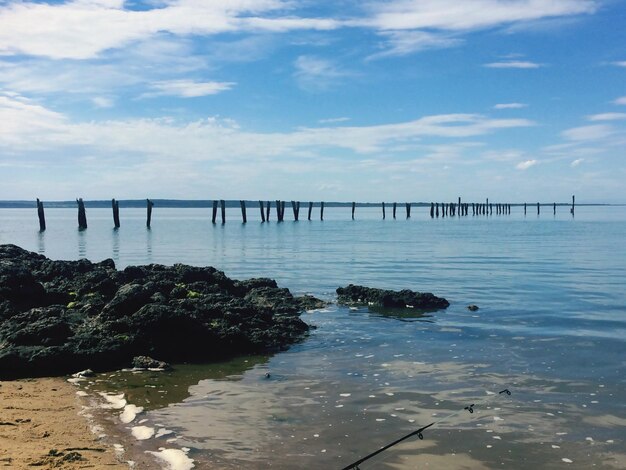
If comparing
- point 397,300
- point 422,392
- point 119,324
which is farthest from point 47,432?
point 397,300

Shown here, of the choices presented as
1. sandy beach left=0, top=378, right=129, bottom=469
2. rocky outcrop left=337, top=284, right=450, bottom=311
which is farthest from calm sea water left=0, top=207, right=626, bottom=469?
rocky outcrop left=337, top=284, right=450, bottom=311

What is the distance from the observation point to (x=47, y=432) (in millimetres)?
6996

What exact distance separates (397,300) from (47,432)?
1140 centimetres

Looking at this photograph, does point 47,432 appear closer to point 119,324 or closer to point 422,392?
point 119,324

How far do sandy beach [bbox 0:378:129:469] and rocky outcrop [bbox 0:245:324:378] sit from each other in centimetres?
124

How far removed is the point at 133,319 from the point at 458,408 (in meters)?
6.28

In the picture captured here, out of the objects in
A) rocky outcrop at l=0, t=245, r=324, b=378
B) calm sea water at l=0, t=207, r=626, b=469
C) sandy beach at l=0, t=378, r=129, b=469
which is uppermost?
rocky outcrop at l=0, t=245, r=324, b=378

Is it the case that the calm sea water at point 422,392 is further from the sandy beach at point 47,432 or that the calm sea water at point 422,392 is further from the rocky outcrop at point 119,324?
the rocky outcrop at point 119,324

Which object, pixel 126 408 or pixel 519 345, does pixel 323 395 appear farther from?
pixel 519 345

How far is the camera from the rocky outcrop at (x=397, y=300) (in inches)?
664

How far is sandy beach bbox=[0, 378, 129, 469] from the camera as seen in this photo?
242 inches

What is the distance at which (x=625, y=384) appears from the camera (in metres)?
9.40

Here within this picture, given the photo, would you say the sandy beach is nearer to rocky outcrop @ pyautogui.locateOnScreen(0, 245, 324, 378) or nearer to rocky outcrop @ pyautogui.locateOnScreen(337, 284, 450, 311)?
rocky outcrop @ pyautogui.locateOnScreen(0, 245, 324, 378)

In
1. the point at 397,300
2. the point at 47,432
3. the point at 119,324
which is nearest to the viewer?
the point at 47,432
